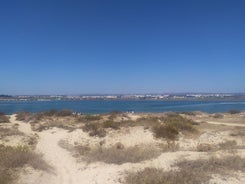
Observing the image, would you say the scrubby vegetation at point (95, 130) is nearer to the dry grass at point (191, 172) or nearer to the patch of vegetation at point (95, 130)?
Answer: the patch of vegetation at point (95, 130)

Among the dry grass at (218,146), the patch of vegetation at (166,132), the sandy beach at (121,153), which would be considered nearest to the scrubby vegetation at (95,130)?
the sandy beach at (121,153)

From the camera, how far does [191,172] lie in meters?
14.2

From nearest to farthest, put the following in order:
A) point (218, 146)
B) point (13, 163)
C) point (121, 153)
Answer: point (13, 163)
point (121, 153)
point (218, 146)

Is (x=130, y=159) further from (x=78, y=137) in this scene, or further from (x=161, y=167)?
(x=78, y=137)

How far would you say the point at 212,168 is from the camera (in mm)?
15016

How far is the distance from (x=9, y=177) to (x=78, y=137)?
14.4m

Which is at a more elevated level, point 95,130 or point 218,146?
point 95,130

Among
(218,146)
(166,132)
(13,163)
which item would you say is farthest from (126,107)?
(13,163)

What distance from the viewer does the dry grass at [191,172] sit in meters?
13.2

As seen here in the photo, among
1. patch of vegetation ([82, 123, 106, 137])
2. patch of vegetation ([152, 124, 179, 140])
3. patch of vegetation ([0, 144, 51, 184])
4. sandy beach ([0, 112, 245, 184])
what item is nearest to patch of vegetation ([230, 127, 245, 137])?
sandy beach ([0, 112, 245, 184])

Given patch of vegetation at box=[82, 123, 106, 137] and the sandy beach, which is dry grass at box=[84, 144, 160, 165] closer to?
the sandy beach

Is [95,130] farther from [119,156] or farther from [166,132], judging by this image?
[119,156]

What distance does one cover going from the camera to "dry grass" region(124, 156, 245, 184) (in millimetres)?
13242

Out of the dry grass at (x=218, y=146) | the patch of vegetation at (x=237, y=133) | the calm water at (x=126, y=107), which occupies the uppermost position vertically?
the patch of vegetation at (x=237, y=133)
